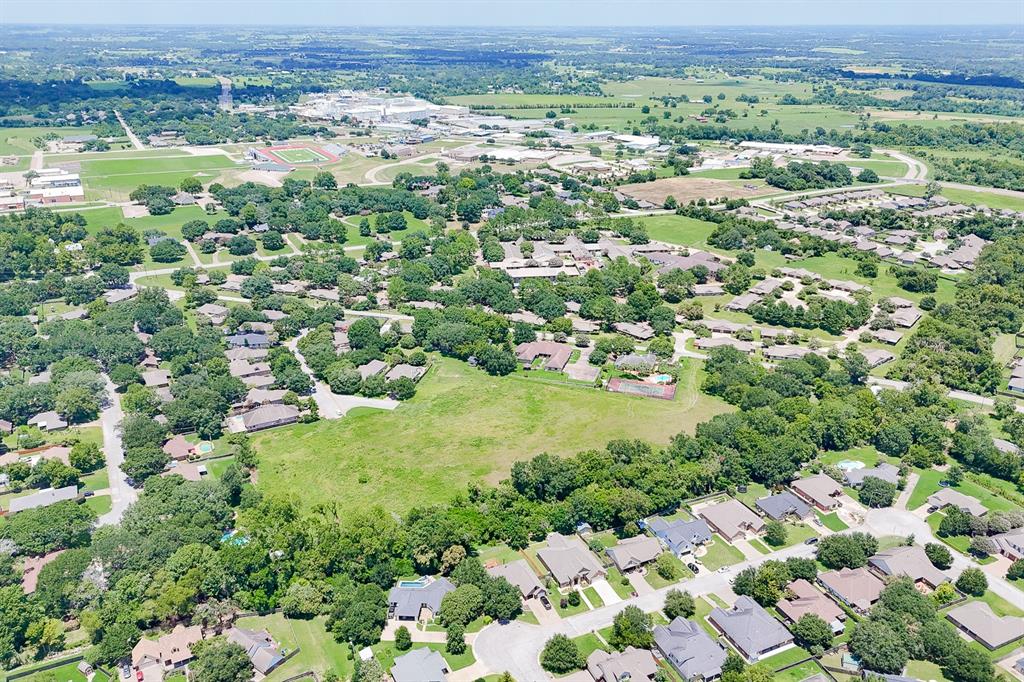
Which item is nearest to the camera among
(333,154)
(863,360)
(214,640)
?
(214,640)

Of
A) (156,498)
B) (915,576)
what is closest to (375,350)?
(156,498)

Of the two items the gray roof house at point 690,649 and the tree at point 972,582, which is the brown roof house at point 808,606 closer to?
the gray roof house at point 690,649

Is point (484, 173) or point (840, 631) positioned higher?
point (484, 173)

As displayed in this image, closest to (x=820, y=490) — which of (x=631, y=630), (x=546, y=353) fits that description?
(x=631, y=630)

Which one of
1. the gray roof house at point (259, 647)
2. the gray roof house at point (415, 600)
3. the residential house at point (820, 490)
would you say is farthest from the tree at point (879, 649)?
the gray roof house at point (259, 647)

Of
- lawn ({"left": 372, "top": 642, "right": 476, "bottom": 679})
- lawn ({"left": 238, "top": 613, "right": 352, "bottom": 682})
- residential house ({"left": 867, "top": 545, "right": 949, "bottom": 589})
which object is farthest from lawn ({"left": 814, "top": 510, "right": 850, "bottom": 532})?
lawn ({"left": 238, "top": 613, "right": 352, "bottom": 682})

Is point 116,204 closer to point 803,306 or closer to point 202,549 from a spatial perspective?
point 202,549

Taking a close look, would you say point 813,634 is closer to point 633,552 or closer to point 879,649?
point 879,649

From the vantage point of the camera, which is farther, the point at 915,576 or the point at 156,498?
the point at 156,498
